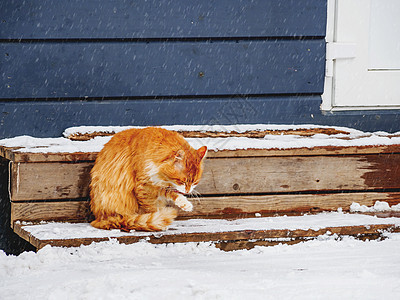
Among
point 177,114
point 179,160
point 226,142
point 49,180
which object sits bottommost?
point 49,180

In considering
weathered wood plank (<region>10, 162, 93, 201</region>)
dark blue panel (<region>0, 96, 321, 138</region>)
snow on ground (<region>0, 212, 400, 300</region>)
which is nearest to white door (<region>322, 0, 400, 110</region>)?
dark blue panel (<region>0, 96, 321, 138</region>)

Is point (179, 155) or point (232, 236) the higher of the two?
point (179, 155)

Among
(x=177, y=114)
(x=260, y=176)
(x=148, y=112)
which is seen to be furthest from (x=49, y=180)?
(x=260, y=176)

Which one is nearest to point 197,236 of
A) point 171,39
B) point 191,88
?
point 191,88

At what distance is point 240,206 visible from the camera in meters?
3.18

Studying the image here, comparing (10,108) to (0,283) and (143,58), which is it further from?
(0,283)

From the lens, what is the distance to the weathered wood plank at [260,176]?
9.70 feet

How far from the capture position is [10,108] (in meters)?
3.38

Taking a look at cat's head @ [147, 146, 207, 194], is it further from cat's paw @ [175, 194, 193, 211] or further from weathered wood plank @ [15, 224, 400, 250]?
weathered wood plank @ [15, 224, 400, 250]

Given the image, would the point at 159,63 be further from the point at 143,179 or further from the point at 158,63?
the point at 143,179

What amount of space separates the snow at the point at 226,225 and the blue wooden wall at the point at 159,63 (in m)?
0.82

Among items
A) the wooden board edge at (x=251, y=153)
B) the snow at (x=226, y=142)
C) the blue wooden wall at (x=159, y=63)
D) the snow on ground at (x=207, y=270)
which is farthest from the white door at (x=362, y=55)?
the snow on ground at (x=207, y=270)

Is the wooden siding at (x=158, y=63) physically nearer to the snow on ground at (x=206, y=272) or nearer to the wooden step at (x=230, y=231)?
the wooden step at (x=230, y=231)

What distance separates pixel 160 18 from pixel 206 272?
1793 millimetres
